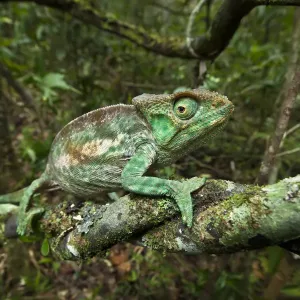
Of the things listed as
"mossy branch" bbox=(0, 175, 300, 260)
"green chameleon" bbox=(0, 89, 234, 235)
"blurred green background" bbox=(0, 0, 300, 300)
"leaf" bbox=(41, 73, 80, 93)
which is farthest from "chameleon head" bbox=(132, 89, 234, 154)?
"leaf" bbox=(41, 73, 80, 93)

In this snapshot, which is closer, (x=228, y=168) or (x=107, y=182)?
(x=107, y=182)

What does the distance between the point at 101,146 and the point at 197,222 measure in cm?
73

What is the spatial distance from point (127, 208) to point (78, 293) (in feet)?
7.34

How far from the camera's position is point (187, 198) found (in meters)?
1.05

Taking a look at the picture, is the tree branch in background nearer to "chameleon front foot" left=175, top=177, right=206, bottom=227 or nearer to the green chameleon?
the green chameleon

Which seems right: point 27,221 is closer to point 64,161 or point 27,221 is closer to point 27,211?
point 27,211

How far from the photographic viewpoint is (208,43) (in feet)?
6.43

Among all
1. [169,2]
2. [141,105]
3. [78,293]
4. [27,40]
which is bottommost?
[78,293]

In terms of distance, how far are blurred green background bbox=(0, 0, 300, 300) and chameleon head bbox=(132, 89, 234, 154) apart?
2.94 ft

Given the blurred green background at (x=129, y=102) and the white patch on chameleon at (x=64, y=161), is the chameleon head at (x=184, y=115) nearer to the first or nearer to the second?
Result: the white patch on chameleon at (x=64, y=161)

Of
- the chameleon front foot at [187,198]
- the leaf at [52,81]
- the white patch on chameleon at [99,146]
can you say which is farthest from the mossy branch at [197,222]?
the leaf at [52,81]

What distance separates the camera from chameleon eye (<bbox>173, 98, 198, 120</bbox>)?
1324mm

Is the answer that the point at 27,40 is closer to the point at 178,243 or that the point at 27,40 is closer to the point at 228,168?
the point at 228,168

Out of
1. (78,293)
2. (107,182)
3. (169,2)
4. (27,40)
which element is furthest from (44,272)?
(169,2)
